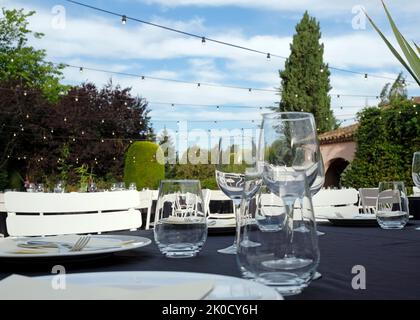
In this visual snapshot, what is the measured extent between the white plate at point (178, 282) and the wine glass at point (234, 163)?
39 centimetres

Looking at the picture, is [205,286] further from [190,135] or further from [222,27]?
[190,135]

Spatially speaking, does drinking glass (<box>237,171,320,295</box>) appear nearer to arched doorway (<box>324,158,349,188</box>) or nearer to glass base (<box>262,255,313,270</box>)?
glass base (<box>262,255,313,270</box>)

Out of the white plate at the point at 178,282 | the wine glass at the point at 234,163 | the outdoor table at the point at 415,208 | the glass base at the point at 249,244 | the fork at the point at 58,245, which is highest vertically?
the wine glass at the point at 234,163

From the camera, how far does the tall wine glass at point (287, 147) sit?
2.19ft

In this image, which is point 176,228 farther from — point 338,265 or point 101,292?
point 101,292

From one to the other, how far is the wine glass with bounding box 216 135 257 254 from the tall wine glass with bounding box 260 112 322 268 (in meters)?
0.22

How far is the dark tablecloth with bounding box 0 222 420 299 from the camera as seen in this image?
0.59 meters

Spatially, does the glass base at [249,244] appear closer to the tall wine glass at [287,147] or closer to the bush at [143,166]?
the tall wine glass at [287,147]

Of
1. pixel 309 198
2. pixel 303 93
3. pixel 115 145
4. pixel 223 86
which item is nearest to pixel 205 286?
pixel 309 198

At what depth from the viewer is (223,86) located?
14695 millimetres

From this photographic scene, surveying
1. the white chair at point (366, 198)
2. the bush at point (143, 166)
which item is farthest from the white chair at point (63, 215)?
the bush at point (143, 166)

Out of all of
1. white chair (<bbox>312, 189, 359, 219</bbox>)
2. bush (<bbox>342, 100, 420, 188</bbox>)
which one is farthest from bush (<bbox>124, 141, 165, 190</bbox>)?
white chair (<bbox>312, 189, 359, 219</bbox>)

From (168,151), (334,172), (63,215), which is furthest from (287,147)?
(168,151)

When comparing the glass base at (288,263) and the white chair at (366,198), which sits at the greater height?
the glass base at (288,263)
